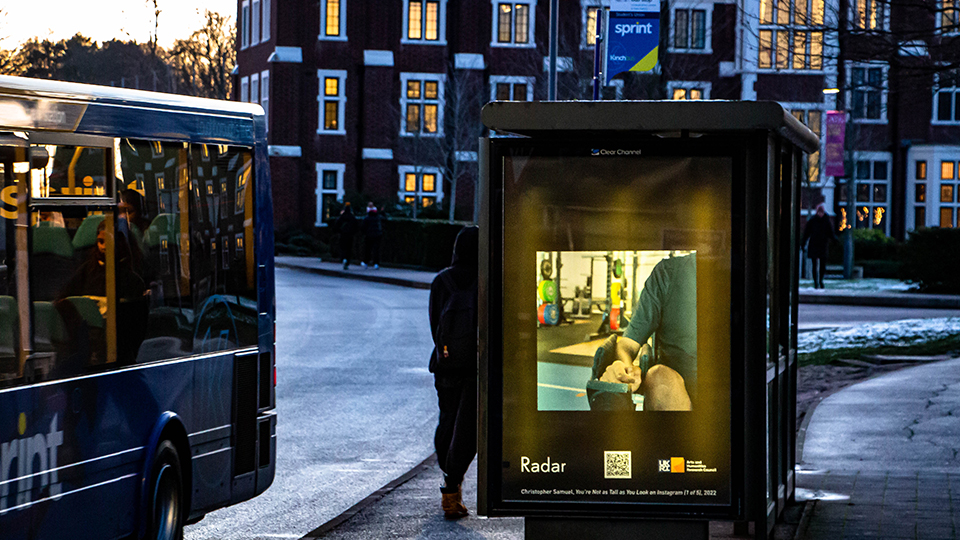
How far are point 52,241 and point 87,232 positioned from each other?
0.27m

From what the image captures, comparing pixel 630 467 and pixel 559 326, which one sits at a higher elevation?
pixel 559 326

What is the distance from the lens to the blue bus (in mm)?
5543

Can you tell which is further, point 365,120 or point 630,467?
point 365,120

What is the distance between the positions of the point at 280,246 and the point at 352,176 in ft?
17.9

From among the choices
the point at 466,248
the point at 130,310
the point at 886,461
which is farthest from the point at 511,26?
the point at 130,310

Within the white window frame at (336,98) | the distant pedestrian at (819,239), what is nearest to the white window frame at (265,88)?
the white window frame at (336,98)

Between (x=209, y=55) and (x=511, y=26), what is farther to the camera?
(x=209, y=55)

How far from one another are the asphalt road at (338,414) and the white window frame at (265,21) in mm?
29394

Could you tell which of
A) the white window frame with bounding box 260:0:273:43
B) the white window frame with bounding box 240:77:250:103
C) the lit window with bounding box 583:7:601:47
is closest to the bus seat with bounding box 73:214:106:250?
the lit window with bounding box 583:7:601:47

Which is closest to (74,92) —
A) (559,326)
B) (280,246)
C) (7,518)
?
(7,518)

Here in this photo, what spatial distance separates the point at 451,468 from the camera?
795cm

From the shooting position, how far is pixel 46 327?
5.66m

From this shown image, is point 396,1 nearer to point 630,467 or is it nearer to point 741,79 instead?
point 741,79

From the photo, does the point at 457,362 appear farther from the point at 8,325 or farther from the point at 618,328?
the point at 8,325
